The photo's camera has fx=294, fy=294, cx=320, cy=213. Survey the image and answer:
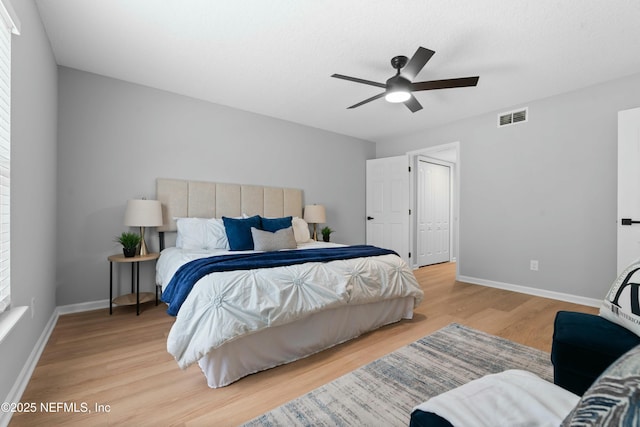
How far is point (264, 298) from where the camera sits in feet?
6.47

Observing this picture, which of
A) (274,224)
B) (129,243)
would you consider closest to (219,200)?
(274,224)

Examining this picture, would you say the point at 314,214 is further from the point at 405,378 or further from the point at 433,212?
the point at 405,378

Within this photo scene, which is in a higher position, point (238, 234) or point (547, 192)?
point (547, 192)

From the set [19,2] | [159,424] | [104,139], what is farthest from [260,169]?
[159,424]

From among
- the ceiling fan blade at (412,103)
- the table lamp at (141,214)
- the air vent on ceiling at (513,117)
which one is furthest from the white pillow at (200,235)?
the air vent on ceiling at (513,117)

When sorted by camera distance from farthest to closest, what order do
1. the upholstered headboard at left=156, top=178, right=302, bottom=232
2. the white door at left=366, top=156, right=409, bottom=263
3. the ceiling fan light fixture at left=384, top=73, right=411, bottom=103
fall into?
1. the white door at left=366, top=156, right=409, bottom=263
2. the upholstered headboard at left=156, top=178, right=302, bottom=232
3. the ceiling fan light fixture at left=384, top=73, right=411, bottom=103

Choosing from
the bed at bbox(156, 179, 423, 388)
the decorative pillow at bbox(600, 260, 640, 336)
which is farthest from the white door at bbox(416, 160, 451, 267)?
the decorative pillow at bbox(600, 260, 640, 336)

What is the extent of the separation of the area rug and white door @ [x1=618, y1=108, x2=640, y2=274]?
174 centimetres

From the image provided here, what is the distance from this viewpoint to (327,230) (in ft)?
16.0

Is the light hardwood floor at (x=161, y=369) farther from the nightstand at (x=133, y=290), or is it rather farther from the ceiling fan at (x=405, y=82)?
the ceiling fan at (x=405, y=82)

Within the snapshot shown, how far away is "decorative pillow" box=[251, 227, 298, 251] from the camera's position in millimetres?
3188

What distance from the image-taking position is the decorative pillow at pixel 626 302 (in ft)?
4.29

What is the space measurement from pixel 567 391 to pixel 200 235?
3319 mm

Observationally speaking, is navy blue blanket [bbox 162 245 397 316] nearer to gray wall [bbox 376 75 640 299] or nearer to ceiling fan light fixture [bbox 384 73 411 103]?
ceiling fan light fixture [bbox 384 73 411 103]
